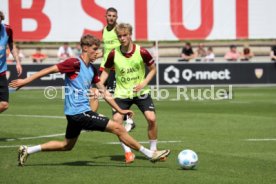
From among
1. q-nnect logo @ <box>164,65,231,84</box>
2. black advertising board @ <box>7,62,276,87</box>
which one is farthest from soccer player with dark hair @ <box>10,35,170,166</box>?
q-nnect logo @ <box>164,65,231,84</box>

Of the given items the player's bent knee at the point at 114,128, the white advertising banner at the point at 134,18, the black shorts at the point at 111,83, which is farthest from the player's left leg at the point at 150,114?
the white advertising banner at the point at 134,18

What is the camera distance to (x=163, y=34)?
2830 centimetres

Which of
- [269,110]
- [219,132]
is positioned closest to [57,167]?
[219,132]

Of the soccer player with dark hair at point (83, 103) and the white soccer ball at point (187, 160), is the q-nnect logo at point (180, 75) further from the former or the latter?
the white soccer ball at point (187, 160)

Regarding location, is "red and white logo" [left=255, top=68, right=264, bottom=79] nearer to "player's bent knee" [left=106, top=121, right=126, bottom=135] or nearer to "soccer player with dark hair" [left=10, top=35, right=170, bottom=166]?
"soccer player with dark hair" [left=10, top=35, right=170, bottom=166]

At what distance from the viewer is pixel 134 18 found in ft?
93.1

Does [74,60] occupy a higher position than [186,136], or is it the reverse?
[74,60]

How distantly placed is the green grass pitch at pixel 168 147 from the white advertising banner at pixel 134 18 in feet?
15.8

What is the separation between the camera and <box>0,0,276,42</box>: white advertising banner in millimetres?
28062

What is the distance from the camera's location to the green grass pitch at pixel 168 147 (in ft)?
34.4

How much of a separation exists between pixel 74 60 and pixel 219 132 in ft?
19.7

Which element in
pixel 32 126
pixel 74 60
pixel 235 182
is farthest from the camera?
pixel 32 126

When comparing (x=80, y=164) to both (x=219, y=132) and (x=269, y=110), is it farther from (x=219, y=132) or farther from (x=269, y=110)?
(x=269, y=110)

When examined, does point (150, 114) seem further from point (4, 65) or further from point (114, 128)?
point (4, 65)
